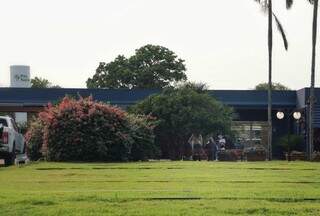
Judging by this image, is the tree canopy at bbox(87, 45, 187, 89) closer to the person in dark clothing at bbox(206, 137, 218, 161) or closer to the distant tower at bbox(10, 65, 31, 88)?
the distant tower at bbox(10, 65, 31, 88)

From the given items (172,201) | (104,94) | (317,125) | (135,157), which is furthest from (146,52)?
(172,201)

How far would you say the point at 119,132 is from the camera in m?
31.0

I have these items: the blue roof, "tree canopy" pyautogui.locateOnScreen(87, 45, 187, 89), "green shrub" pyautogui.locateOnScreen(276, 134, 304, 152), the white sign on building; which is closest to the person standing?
"green shrub" pyautogui.locateOnScreen(276, 134, 304, 152)

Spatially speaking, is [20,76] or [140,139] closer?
[140,139]

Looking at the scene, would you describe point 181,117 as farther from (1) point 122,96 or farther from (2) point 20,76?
(2) point 20,76

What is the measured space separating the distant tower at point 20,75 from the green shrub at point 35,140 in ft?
101

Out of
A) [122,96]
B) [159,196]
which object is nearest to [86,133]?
[159,196]

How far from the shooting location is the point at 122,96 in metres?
51.7

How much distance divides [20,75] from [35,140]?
33.2m

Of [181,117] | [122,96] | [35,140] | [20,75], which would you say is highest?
[20,75]

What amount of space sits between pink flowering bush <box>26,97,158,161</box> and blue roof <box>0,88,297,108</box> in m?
19.1

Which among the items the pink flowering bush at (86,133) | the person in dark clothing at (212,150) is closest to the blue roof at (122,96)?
the person in dark clothing at (212,150)

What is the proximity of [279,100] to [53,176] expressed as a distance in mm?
36405

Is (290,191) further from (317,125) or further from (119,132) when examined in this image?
(317,125)
